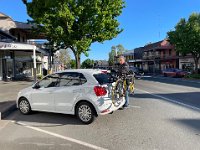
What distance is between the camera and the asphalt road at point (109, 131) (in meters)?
6.29

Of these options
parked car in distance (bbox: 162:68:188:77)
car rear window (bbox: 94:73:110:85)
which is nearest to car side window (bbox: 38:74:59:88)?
car rear window (bbox: 94:73:110:85)

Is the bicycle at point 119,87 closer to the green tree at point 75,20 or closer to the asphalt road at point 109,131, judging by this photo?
the asphalt road at point 109,131

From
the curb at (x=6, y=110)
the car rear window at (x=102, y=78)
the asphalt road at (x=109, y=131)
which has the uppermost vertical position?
the car rear window at (x=102, y=78)

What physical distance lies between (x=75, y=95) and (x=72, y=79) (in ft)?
1.90

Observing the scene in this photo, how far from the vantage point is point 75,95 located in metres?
8.70

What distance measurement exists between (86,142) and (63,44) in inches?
1075

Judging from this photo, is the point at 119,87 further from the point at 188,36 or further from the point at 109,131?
the point at 188,36

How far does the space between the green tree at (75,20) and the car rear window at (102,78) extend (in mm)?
20162

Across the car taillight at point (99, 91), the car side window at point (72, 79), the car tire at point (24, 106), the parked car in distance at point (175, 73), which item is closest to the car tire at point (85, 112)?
the car taillight at point (99, 91)

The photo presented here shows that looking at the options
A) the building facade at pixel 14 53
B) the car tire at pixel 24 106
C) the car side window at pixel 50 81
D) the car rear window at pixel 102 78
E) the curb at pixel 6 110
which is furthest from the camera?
the building facade at pixel 14 53

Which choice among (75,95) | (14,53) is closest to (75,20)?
(14,53)

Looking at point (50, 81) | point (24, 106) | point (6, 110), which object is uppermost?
point (50, 81)

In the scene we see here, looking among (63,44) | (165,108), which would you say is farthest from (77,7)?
(165,108)

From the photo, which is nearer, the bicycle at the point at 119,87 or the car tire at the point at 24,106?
the bicycle at the point at 119,87
